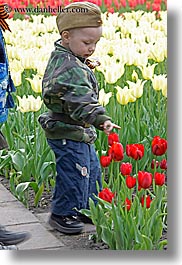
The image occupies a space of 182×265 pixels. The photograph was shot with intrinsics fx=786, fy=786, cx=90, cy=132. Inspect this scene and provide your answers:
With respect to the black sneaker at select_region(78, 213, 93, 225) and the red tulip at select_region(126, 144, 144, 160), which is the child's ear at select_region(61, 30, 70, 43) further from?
the black sneaker at select_region(78, 213, 93, 225)

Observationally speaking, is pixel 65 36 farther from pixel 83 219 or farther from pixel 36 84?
pixel 83 219

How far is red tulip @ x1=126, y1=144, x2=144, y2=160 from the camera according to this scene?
1810mm

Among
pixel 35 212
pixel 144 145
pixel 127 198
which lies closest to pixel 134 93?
pixel 144 145

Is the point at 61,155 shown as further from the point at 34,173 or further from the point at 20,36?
the point at 20,36

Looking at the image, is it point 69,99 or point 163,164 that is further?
point 163,164

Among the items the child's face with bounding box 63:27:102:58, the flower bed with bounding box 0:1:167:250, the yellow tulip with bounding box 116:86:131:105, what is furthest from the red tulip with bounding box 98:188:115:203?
the child's face with bounding box 63:27:102:58

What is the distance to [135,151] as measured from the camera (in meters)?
1.81

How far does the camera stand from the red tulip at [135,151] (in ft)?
5.94

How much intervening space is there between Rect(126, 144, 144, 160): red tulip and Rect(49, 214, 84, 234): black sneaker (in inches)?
8.1

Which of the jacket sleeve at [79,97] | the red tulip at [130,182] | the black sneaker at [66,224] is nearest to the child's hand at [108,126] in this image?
the jacket sleeve at [79,97]

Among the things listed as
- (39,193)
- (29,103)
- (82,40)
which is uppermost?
(82,40)

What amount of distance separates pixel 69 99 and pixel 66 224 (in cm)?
30

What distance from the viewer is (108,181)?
188cm

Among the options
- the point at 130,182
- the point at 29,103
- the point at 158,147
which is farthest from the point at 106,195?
the point at 29,103
